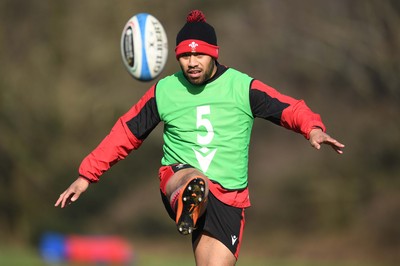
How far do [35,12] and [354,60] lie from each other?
6796mm

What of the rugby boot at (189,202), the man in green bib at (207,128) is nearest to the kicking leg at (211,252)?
the man in green bib at (207,128)

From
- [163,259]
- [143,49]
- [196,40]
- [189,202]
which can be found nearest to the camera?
[189,202]

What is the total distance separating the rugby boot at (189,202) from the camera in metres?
5.42

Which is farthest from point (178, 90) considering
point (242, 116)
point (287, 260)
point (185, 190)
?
point (287, 260)

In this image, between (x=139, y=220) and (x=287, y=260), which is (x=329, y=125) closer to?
(x=287, y=260)

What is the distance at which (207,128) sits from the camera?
233 inches

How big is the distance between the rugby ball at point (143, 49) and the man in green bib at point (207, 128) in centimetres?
200

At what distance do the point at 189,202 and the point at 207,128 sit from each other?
2.12ft

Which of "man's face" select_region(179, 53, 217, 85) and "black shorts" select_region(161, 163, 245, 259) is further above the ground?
"man's face" select_region(179, 53, 217, 85)

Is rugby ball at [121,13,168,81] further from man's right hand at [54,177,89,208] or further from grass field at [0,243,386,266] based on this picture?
grass field at [0,243,386,266]

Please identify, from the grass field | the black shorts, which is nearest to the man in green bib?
the black shorts

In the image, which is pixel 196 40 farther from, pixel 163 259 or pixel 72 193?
pixel 163 259

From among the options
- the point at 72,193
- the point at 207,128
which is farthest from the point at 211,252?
the point at 72,193

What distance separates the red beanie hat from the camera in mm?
5895
